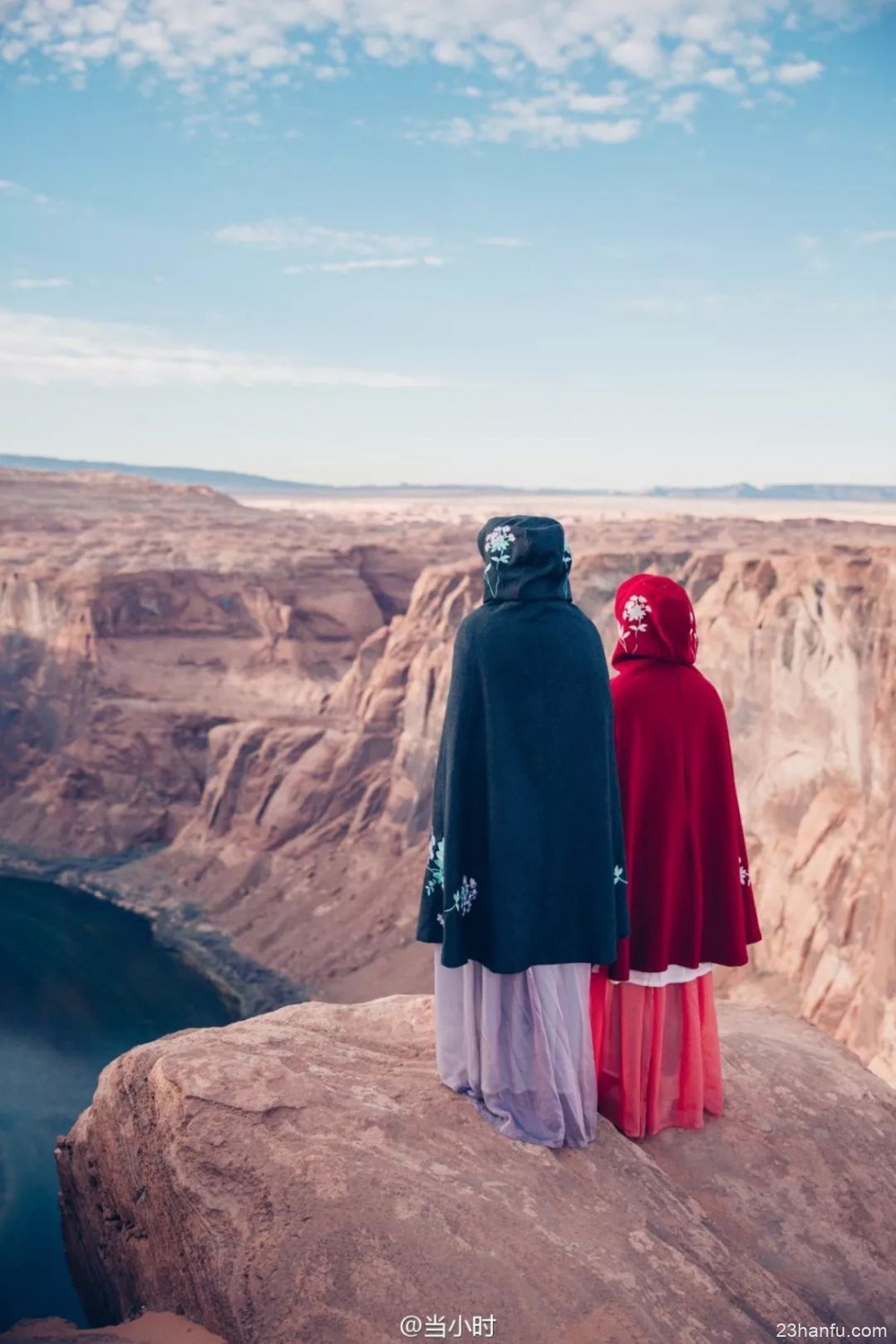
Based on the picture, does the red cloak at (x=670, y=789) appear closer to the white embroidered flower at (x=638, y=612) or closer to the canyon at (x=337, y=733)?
the white embroidered flower at (x=638, y=612)

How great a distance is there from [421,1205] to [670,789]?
165 cm

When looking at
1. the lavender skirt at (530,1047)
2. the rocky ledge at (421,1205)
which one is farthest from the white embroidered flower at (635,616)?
the rocky ledge at (421,1205)

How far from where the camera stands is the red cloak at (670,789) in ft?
13.8

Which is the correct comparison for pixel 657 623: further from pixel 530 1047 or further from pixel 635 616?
pixel 530 1047

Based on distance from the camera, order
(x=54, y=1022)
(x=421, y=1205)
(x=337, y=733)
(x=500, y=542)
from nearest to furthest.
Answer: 1. (x=421, y=1205)
2. (x=500, y=542)
3. (x=54, y=1022)
4. (x=337, y=733)

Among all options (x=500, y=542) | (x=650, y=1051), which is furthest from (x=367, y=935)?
(x=500, y=542)

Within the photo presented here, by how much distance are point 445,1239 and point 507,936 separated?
92 centimetres

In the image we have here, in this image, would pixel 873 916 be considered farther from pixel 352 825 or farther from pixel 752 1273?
pixel 352 825

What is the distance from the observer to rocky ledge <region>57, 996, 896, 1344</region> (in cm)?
338

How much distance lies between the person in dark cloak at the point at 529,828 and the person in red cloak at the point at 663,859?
28 cm

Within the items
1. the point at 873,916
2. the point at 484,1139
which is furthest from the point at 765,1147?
the point at 873,916

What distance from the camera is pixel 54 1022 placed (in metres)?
21.2

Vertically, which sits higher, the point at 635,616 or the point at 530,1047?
the point at 635,616

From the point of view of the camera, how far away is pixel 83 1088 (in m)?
18.4
